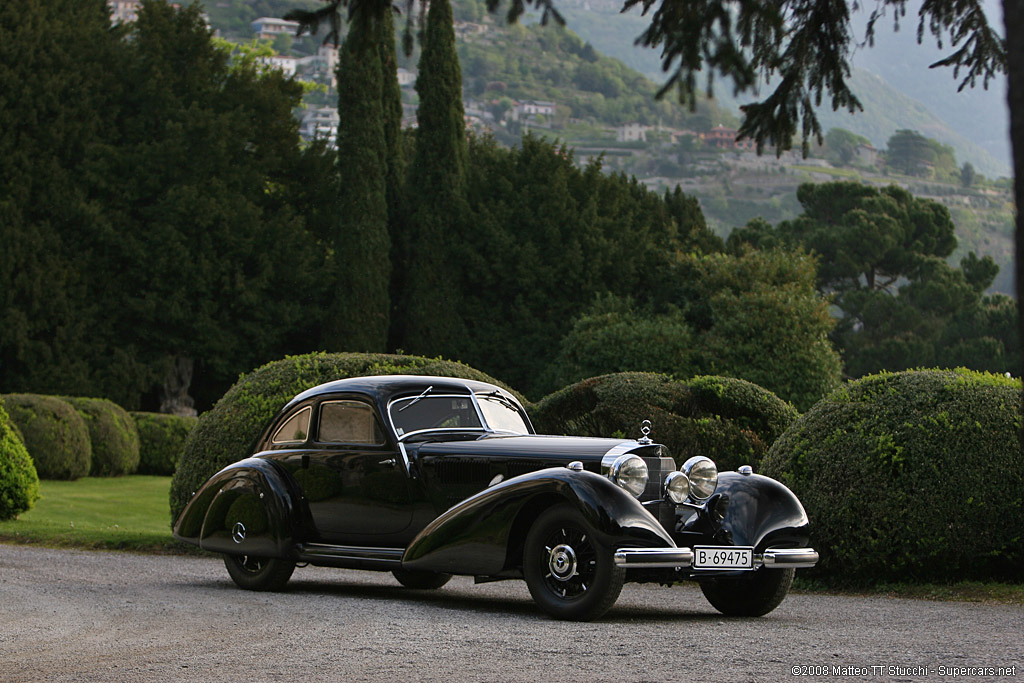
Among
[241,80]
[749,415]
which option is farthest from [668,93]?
[241,80]

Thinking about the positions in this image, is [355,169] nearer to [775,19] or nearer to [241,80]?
[241,80]

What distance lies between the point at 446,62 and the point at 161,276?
12.5 meters

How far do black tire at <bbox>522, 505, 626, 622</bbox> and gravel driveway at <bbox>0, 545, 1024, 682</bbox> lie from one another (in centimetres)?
16

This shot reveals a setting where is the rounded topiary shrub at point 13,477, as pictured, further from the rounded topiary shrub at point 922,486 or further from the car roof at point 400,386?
the rounded topiary shrub at point 922,486

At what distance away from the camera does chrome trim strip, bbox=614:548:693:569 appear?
741cm

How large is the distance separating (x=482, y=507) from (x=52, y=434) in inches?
777

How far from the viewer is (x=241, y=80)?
39562 millimetres

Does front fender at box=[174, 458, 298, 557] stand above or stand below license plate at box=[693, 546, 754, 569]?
below

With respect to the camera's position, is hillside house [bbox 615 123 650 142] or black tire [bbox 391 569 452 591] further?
hillside house [bbox 615 123 650 142]

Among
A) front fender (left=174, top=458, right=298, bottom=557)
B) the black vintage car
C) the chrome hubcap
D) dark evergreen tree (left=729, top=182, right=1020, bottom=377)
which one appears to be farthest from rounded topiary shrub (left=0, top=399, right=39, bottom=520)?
dark evergreen tree (left=729, top=182, right=1020, bottom=377)

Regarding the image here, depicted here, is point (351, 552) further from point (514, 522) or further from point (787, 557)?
point (787, 557)

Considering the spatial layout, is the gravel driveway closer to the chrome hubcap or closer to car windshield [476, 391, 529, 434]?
the chrome hubcap

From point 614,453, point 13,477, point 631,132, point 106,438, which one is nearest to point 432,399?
point 614,453

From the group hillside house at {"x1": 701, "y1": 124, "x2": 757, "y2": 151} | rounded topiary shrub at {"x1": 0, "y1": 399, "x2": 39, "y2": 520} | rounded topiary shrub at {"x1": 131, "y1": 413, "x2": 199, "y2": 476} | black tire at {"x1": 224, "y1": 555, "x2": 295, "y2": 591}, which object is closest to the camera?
black tire at {"x1": 224, "y1": 555, "x2": 295, "y2": 591}
